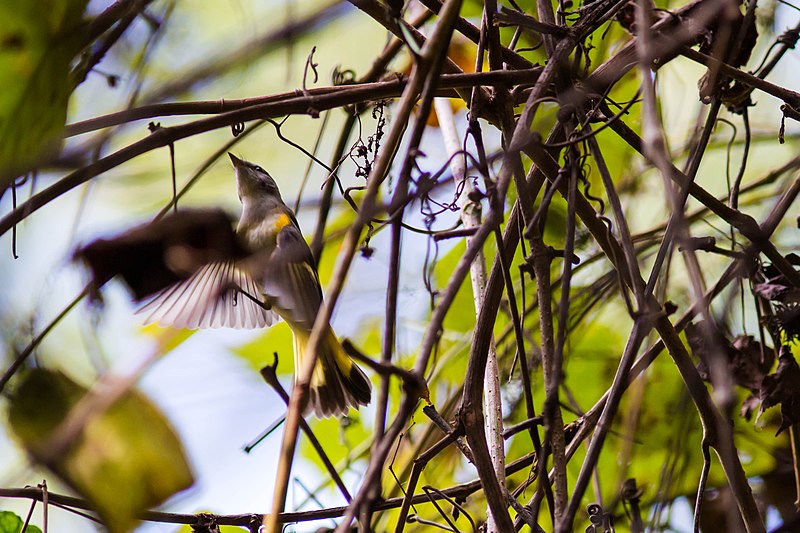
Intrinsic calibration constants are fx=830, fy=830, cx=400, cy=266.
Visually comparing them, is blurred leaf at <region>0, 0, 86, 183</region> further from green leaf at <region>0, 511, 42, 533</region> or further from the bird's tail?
the bird's tail

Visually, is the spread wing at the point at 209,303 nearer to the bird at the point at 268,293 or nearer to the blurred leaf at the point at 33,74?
the bird at the point at 268,293

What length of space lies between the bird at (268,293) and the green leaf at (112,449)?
1.46 feet

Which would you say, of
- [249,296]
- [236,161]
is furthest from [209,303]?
[236,161]

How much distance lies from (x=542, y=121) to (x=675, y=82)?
0.84m

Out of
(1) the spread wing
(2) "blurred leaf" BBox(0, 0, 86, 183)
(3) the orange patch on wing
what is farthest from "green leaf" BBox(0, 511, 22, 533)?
(3) the orange patch on wing

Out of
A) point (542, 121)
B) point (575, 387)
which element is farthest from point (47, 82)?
point (575, 387)

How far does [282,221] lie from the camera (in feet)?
5.85

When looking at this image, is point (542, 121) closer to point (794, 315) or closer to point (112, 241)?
point (794, 315)

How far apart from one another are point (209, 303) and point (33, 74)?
2.21 ft

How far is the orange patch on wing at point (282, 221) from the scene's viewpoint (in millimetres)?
1725

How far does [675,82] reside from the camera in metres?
1.99

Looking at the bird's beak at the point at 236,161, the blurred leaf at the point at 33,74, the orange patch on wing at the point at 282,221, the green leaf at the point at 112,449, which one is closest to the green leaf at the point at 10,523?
the green leaf at the point at 112,449

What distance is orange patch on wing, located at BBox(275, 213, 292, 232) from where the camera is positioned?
1725mm

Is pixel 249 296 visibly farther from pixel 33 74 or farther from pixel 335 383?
pixel 335 383
